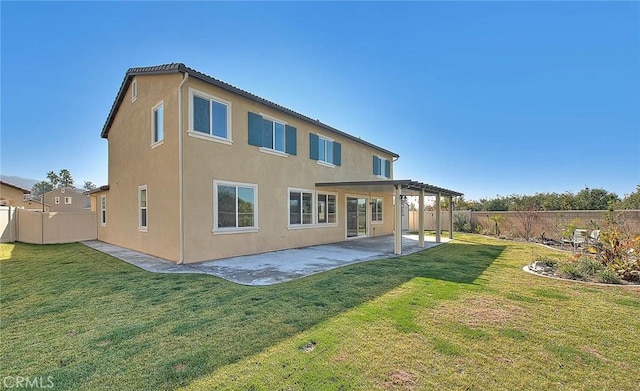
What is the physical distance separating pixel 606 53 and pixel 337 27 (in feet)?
36.7

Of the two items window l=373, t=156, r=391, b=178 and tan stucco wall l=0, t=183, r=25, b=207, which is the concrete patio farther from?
tan stucco wall l=0, t=183, r=25, b=207

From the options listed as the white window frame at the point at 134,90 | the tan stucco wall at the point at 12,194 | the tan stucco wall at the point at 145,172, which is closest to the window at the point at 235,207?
the tan stucco wall at the point at 145,172

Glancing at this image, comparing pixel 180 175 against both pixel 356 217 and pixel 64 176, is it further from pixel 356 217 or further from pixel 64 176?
pixel 64 176

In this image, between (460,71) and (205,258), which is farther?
(460,71)

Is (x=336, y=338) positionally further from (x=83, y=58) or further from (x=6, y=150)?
(x=6, y=150)

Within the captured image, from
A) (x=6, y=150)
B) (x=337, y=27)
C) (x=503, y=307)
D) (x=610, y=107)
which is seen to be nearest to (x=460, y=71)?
(x=337, y=27)

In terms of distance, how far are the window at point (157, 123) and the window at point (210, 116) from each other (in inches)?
67.9

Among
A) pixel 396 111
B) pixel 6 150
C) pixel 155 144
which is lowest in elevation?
pixel 155 144

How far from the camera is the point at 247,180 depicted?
1088 cm

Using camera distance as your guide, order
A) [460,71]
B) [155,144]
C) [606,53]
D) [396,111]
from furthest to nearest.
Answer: [396,111]
[460,71]
[606,53]
[155,144]

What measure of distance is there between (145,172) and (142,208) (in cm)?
149

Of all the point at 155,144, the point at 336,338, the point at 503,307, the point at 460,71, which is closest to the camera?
the point at 336,338

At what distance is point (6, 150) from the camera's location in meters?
20.1

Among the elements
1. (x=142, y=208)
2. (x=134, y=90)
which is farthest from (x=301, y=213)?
(x=134, y=90)
